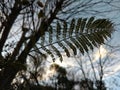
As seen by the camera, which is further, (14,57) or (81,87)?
(81,87)

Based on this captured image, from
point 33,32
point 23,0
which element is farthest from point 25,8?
point 33,32

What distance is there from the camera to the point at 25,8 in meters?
1.35

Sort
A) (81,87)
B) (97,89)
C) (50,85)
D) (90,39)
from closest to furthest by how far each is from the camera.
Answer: (90,39) < (97,89) < (50,85) < (81,87)

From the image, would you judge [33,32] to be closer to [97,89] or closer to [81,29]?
[81,29]

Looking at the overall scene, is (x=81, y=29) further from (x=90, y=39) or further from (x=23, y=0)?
(x=23, y=0)

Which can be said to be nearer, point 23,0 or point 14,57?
point 14,57

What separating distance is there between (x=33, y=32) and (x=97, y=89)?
1016 inches

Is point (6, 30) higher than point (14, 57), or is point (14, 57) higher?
point (6, 30)

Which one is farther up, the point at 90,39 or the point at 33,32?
the point at 33,32

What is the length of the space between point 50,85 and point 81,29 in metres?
28.6

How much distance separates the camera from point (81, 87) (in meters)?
31.4

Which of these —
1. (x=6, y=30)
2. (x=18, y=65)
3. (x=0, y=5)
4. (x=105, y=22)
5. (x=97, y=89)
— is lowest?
(x=18, y=65)

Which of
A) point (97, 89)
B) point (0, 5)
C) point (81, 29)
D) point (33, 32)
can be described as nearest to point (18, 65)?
point (33, 32)

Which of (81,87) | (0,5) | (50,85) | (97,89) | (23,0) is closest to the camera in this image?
(23,0)
